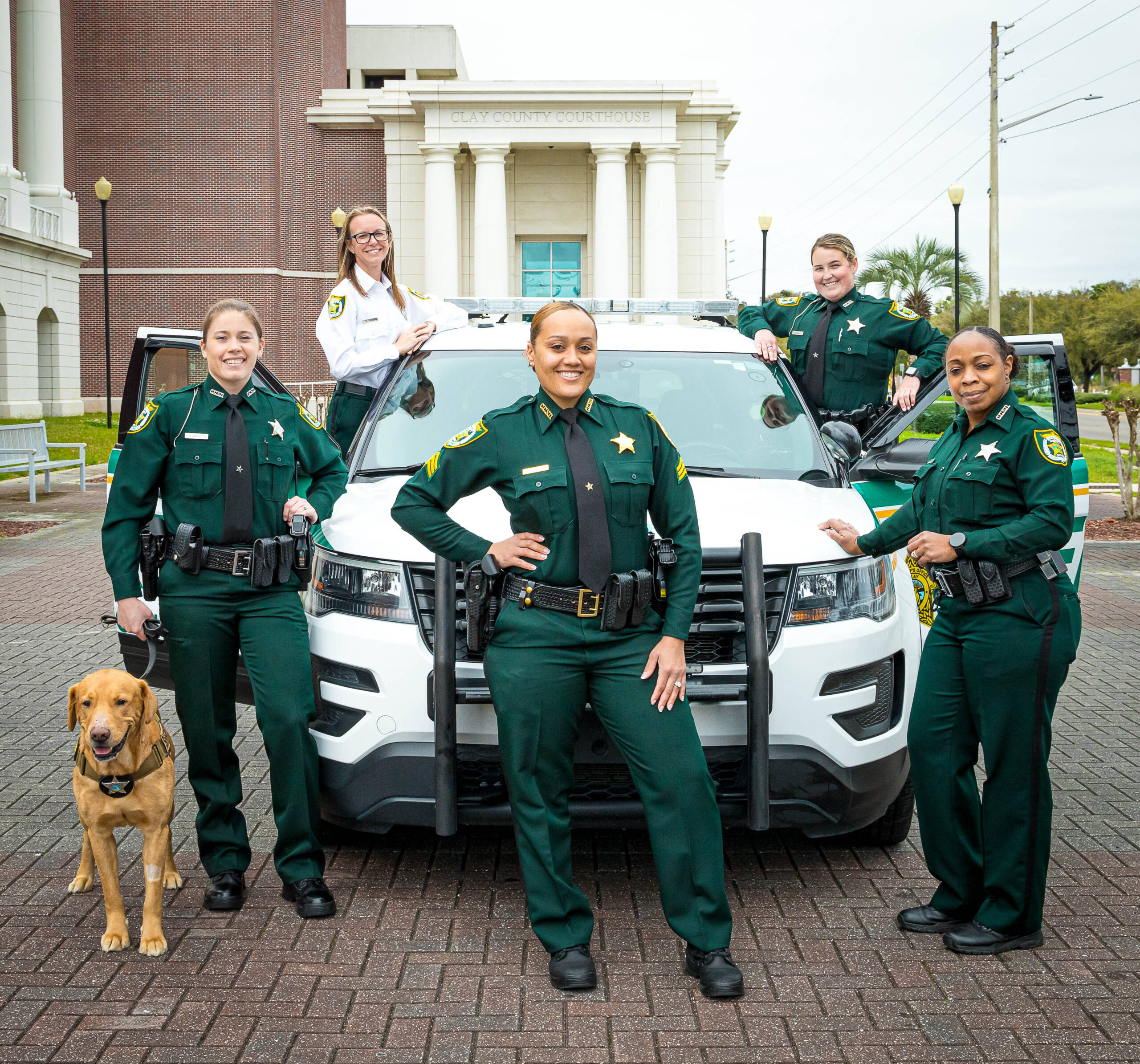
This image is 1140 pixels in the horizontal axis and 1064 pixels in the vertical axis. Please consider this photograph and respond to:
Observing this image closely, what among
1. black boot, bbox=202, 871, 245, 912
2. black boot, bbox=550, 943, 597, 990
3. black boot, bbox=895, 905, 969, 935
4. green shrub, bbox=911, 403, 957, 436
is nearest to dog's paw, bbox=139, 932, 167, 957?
black boot, bbox=202, 871, 245, 912

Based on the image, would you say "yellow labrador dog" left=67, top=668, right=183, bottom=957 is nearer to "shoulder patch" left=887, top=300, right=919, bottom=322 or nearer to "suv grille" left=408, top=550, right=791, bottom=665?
"suv grille" left=408, top=550, right=791, bottom=665

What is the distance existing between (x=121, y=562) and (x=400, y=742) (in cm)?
113

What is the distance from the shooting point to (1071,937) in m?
4.05

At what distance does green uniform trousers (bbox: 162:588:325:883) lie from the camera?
4.14 m

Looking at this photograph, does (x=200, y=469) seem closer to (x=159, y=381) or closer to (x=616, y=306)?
(x=159, y=381)

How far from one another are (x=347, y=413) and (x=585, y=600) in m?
2.89

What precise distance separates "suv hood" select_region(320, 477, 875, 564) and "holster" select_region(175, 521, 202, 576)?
46 cm

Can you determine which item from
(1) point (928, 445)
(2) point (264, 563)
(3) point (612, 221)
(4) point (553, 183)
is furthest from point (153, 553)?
(4) point (553, 183)

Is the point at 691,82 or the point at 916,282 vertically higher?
the point at 691,82

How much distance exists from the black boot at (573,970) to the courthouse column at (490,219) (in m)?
41.7

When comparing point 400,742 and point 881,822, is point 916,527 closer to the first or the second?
point 881,822

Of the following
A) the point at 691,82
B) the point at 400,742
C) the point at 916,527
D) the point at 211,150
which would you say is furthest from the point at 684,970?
the point at 211,150

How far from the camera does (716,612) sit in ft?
13.1

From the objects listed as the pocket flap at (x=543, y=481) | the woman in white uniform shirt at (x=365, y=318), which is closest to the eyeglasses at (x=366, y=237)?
the woman in white uniform shirt at (x=365, y=318)
